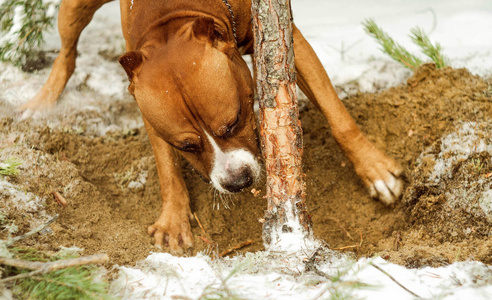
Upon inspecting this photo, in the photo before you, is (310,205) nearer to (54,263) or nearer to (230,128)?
(230,128)

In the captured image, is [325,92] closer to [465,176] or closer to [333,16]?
[465,176]

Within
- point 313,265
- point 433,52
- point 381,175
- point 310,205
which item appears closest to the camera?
point 313,265

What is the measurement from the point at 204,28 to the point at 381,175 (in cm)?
137

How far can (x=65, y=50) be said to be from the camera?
177 inches

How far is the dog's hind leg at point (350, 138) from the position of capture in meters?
3.00

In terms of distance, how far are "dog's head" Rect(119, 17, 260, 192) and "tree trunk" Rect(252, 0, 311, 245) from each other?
0.32m

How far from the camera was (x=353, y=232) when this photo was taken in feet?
9.51

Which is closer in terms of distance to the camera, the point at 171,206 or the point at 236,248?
the point at 236,248

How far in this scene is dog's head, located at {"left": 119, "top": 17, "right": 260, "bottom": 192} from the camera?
253 centimetres

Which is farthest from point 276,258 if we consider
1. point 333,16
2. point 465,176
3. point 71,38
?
point 333,16

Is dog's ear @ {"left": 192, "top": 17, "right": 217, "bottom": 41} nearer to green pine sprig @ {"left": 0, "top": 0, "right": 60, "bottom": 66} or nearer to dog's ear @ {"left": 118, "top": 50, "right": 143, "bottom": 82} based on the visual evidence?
dog's ear @ {"left": 118, "top": 50, "right": 143, "bottom": 82}

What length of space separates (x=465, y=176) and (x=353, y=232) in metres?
0.69

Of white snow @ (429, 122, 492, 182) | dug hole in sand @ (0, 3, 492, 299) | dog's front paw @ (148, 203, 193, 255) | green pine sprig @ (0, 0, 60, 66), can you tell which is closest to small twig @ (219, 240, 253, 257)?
dug hole in sand @ (0, 3, 492, 299)

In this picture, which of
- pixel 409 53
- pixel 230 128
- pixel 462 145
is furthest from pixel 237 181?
pixel 409 53
